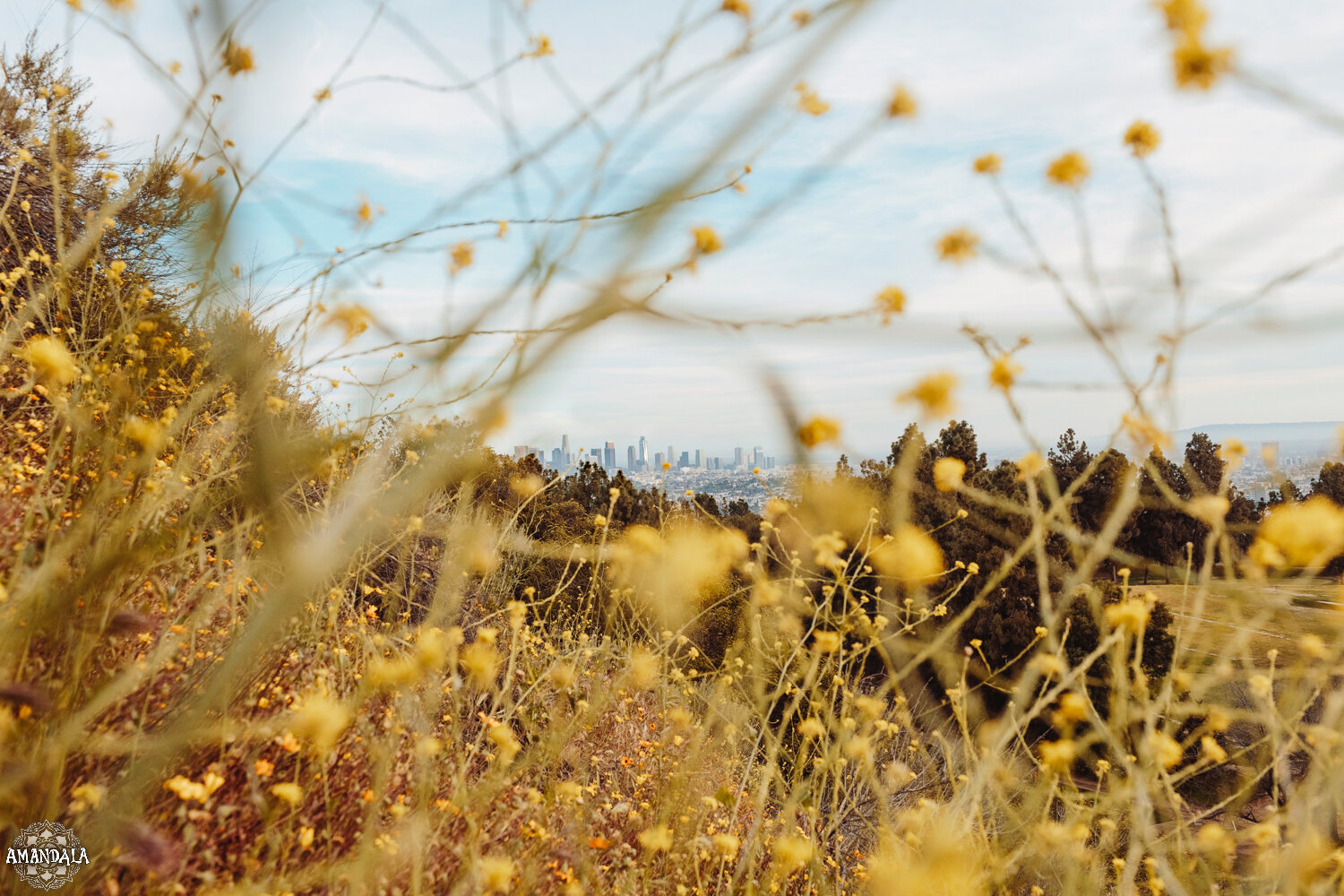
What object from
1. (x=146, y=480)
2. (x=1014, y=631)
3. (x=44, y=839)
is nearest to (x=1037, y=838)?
(x=44, y=839)

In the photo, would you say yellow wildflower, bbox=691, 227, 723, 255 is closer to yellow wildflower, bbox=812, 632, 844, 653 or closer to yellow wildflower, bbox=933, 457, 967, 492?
yellow wildflower, bbox=933, 457, 967, 492

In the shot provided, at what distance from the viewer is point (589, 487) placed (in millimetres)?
9422

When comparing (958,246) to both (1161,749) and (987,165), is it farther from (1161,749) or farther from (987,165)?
(1161,749)

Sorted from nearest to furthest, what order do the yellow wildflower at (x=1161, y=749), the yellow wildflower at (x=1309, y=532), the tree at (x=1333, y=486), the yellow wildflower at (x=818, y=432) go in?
the yellow wildflower at (x=818, y=432) → the yellow wildflower at (x=1309, y=532) → the yellow wildflower at (x=1161, y=749) → the tree at (x=1333, y=486)

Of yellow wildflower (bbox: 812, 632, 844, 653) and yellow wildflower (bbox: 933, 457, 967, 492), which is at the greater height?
yellow wildflower (bbox: 933, 457, 967, 492)

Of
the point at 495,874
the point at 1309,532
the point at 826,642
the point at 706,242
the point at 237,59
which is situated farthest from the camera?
the point at 826,642

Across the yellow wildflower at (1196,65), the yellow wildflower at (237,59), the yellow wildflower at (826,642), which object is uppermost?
the yellow wildflower at (1196,65)

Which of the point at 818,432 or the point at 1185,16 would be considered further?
the point at 1185,16

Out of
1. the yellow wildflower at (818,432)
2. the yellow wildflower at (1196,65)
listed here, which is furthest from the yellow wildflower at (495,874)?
the yellow wildflower at (1196,65)

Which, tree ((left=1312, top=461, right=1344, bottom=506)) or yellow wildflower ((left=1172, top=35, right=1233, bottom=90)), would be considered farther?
tree ((left=1312, top=461, right=1344, bottom=506))

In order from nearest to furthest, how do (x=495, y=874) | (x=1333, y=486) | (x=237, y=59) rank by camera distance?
(x=237, y=59)
(x=495, y=874)
(x=1333, y=486)

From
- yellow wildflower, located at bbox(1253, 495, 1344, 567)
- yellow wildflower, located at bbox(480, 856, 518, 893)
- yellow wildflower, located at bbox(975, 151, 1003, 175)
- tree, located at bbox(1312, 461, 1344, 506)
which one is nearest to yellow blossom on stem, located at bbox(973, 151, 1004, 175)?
yellow wildflower, located at bbox(975, 151, 1003, 175)

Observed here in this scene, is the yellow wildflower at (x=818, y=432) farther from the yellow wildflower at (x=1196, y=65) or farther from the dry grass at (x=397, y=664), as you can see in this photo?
the yellow wildflower at (x=1196, y=65)

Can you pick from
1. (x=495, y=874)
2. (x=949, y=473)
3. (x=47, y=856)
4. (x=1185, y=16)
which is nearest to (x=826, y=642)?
(x=949, y=473)
